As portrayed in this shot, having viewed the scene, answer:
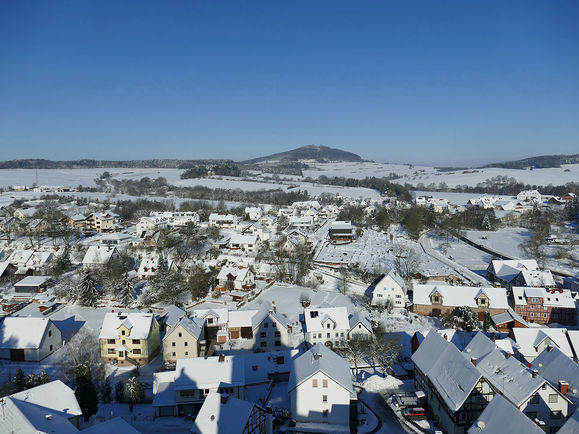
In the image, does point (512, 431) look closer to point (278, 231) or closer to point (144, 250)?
point (144, 250)

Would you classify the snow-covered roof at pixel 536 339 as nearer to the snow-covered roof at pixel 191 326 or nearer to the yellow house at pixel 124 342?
the snow-covered roof at pixel 191 326

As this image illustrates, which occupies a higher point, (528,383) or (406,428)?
(528,383)

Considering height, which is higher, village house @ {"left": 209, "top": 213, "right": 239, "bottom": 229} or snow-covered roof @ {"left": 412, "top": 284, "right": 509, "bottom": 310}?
village house @ {"left": 209, "top": 213, "right": 239, "bottom": 229}

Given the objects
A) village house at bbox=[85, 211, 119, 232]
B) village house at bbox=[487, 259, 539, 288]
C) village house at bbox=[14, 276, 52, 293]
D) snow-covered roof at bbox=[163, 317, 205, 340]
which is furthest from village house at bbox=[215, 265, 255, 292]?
village house at bbox=[85, 211, 119, 232]

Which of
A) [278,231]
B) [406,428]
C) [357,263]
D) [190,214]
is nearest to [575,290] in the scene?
[357,263]

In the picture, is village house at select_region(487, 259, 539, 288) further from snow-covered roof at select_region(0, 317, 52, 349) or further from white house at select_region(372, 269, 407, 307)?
snow-covered roof at select_region(0, 317, 52, 349)

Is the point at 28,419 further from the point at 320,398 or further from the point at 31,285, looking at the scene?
the point at 31,285

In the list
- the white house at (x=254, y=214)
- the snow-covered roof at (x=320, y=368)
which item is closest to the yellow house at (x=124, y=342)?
the snow-covered roof at (x=320, y=368)
